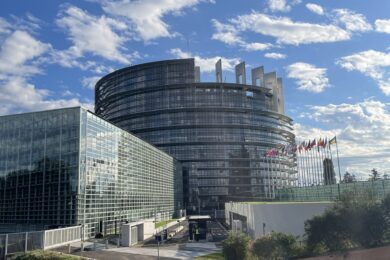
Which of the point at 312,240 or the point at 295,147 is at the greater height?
the point at 295,147

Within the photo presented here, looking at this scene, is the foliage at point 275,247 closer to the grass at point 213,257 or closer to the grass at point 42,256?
the grass at point 213,257

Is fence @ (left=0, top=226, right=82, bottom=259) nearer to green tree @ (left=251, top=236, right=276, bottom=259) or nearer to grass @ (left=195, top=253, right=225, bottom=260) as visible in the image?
grass @ (left=195, top=253, right=225, bottom=260)

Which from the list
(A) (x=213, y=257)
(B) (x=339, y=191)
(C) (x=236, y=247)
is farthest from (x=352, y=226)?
(B) (x=339, y=191)

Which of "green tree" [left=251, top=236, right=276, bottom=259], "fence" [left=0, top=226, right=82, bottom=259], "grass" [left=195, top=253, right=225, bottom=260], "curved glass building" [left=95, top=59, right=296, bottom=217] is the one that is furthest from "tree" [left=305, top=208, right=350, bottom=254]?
"curved glass building" [left=95, top=59, right=296, bottom=217]

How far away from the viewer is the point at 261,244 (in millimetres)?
37938

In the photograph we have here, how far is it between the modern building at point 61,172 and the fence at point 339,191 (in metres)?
36.2

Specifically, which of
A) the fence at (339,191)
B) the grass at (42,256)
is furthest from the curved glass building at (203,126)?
the grass at (42,256)

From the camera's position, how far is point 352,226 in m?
36.9

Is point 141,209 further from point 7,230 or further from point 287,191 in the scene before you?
point 287,191

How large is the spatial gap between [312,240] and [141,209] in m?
57.1

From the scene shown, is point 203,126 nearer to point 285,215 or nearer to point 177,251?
point 177,251

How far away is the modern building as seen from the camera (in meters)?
58.7

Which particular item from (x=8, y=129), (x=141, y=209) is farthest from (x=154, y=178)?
(x=8, y=129)

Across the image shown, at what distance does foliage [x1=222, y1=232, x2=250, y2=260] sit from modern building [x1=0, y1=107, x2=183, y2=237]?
24681mm
